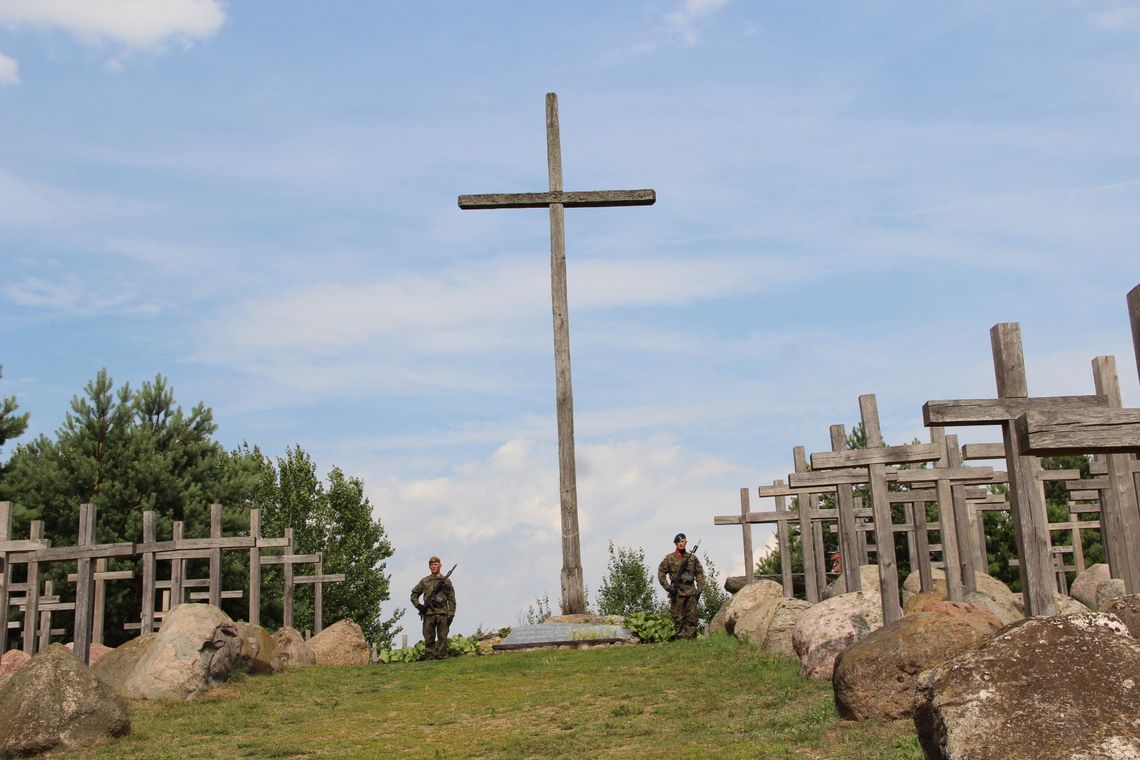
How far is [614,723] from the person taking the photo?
524 inches

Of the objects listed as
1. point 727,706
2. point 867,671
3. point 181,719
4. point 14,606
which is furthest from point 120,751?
point 14,606

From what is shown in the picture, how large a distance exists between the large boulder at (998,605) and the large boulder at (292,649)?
38.6 ft

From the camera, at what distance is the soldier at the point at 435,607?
22094 millimetres

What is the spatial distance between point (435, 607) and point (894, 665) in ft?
40.6

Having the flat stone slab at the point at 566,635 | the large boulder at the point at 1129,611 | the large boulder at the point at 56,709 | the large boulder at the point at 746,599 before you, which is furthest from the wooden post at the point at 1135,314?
the flat stone slab at the point at 566,635

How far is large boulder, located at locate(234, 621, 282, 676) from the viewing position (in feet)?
61.8

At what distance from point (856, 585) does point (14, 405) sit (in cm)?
2270

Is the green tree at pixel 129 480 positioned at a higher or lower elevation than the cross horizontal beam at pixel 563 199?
lower

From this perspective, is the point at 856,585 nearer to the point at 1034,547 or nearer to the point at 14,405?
the point at 1034,547

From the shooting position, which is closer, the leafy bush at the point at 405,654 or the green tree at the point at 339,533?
the leafy bush at the point at 405,654

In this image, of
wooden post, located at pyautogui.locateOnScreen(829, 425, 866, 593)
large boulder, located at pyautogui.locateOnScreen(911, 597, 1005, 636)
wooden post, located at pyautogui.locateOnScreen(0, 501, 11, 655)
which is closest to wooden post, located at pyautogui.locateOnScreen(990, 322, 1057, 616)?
large boulder, located at pyautogui.locateOnScreen(911, 597, 1005, 636)

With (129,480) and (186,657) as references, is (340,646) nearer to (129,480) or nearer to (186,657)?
(186,657)

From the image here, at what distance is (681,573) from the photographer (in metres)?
22.7

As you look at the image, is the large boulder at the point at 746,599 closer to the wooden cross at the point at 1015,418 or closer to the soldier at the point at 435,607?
the soldier at the point at 435,607
